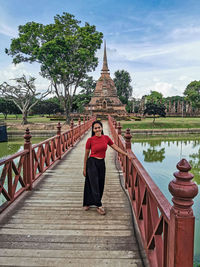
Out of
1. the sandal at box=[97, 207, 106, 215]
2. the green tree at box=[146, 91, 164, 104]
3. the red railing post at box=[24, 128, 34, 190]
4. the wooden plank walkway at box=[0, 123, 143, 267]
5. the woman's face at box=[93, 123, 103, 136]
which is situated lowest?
the wooden plank walkway at box=[0, 123, 143, 267]

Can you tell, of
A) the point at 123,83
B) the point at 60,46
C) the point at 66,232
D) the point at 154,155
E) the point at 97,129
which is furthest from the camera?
the point at 123,83

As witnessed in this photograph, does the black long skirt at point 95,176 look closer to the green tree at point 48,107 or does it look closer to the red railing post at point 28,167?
the red railing post at point 28,167

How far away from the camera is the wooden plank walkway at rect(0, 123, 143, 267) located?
2572mm

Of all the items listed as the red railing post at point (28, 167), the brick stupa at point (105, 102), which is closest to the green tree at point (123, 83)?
the brick stupa at point (105, 102)

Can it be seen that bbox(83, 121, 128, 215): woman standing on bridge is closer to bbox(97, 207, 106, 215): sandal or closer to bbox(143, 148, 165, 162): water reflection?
bbox(97, 207, 106, 215): sandal

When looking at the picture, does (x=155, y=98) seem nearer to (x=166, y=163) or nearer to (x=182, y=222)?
(x=166, y=163)

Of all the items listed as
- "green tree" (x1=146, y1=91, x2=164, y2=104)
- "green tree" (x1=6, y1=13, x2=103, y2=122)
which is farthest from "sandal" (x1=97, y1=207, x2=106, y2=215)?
"green tree" (x1=146, y1=91, x2=164, y2=104)

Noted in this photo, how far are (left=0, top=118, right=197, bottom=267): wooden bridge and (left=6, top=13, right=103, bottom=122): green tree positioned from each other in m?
19.7

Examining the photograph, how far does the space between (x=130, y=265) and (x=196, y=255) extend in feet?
9.28

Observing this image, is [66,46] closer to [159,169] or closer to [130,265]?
[159,169]

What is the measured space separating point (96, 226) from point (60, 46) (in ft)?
72.0

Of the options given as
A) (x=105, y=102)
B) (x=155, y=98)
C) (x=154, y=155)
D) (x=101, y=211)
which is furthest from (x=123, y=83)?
(x=101, y=211)

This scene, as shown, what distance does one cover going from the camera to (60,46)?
890 inches

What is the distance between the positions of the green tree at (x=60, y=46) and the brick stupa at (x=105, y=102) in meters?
16.9
